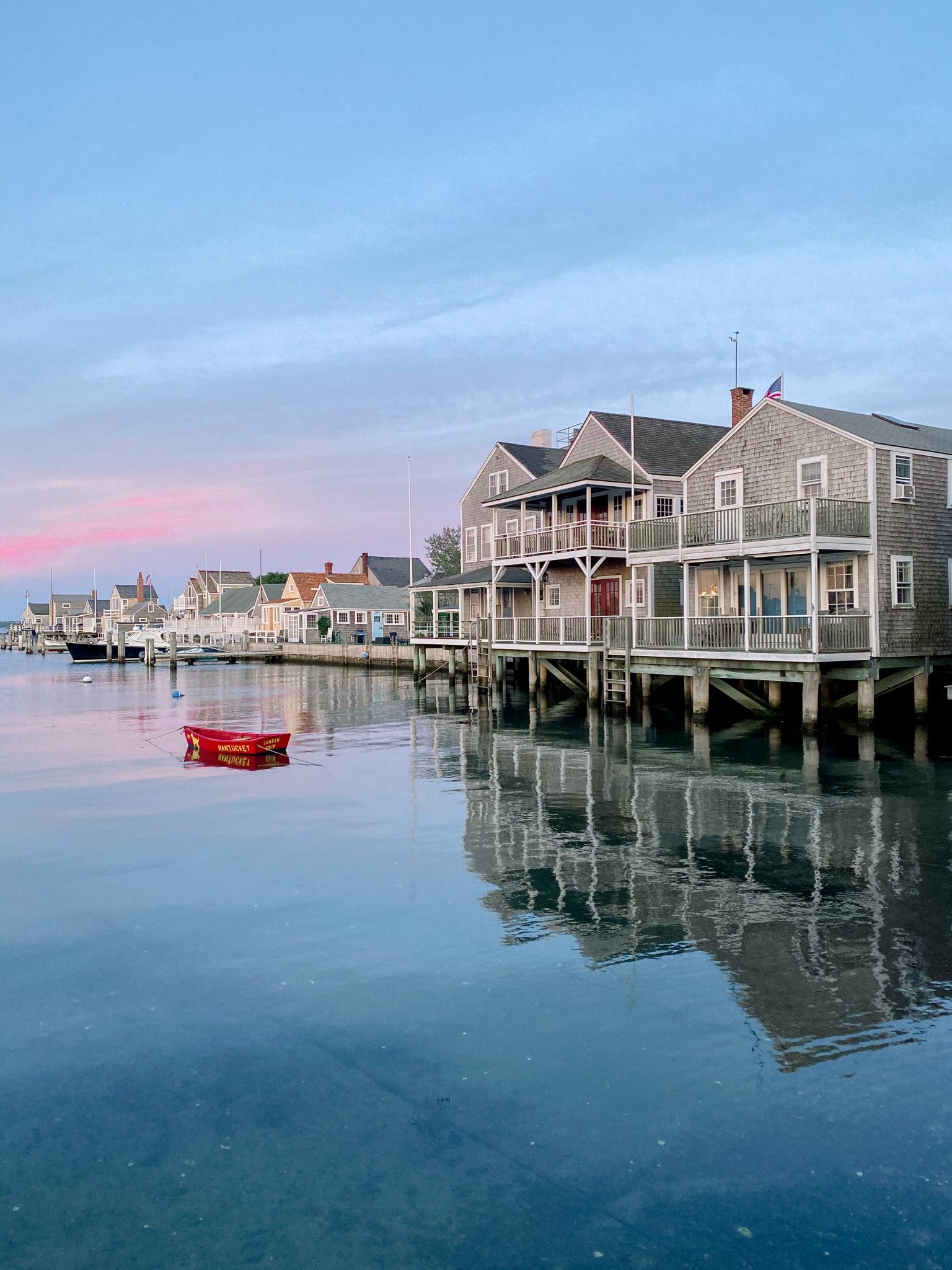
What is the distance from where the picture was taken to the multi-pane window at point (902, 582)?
106 feet

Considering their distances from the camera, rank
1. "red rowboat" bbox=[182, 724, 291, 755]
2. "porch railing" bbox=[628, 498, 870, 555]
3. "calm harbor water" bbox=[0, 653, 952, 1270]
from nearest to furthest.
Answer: "calm harbor water" bbox=[0, 653, 952, 1270]
"red rowboat" bbox=[182, 724, 291, 755]
"porch railing" bbox=[628, 498, 870, 555]

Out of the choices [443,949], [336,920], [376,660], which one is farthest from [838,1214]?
[376,660]

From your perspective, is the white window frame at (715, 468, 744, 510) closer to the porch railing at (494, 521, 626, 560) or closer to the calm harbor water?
the porch railing at (494, 521, 626, 560)

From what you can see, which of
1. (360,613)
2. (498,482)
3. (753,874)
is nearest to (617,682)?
(498,482)

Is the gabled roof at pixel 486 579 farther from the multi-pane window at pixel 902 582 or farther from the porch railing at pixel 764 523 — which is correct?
the multi-pane window at pixel 902 582

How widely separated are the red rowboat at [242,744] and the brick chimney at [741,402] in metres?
26.6

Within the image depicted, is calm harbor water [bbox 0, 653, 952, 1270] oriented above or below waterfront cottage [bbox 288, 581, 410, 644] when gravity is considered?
below

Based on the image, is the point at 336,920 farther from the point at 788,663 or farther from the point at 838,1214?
the point at 788,663

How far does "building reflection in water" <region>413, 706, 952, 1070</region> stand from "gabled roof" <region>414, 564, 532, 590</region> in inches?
975

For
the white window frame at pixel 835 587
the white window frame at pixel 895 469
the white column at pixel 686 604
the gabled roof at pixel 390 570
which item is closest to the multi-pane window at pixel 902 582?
the white window frame at pixel 835 587

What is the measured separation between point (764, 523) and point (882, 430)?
20.3 feet

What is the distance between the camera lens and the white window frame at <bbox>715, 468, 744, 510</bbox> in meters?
36.7

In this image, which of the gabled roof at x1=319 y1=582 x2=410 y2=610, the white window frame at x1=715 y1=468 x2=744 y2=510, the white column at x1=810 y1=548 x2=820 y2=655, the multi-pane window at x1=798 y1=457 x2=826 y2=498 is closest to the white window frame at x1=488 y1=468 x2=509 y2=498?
the white window frame at x1=715 y1=468 x2=744 y2=510

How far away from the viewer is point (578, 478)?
43.7 m
